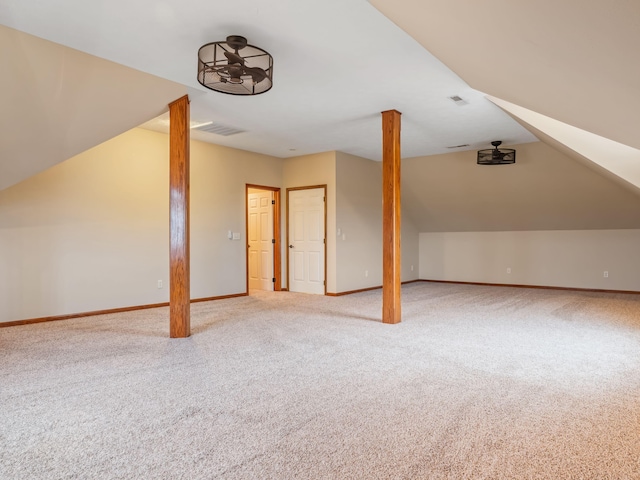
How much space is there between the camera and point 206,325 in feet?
16.2

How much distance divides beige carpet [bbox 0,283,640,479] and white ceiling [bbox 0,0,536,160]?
9.15 ft

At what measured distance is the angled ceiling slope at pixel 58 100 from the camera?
3375 millimetres

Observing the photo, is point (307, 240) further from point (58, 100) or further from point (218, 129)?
point (58, 100)

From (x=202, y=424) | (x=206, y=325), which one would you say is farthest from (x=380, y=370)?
(x=206, y=325)

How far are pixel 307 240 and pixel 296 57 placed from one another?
4.58 metres

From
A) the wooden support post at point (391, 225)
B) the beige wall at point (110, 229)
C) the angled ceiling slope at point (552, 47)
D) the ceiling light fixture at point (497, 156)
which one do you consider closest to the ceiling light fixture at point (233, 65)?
the angled ceiling slope at point (552, 47)

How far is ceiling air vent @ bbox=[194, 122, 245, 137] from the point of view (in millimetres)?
5828

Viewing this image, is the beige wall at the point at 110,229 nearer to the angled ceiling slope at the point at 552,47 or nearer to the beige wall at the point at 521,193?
the beige wall at the point at 521,193

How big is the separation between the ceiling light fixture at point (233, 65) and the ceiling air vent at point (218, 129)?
8.37ft

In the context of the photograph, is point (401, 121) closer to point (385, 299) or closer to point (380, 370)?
point (385, 299)

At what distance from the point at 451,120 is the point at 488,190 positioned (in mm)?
3100

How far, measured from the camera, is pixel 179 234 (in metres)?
4.31

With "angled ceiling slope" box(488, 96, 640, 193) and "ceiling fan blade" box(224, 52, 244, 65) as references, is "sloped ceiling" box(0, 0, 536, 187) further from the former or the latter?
"angled ceiling slope" box(488, 96, 640, 193)

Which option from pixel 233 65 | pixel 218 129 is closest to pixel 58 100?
pixel 233 65
